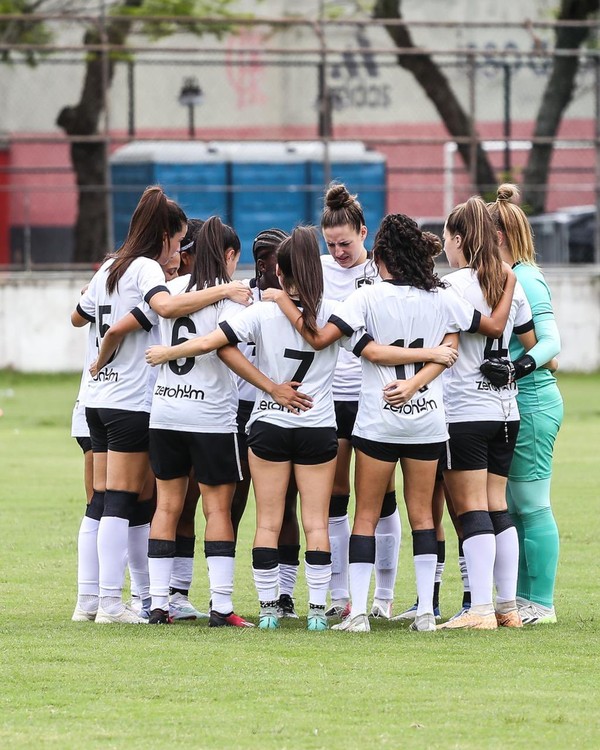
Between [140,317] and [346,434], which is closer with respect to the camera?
[140,317]

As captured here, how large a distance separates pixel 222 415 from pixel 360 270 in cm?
115

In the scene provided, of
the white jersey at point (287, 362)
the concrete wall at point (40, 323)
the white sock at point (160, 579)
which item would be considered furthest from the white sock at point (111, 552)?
the concrete wall at point (40, 323)

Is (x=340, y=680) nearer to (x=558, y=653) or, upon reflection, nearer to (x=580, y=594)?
(x=558, y=653)

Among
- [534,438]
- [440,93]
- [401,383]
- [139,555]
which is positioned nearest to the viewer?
[401,383]

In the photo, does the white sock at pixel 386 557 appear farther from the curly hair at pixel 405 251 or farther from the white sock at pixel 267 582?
the curly hair at pixel 405 251

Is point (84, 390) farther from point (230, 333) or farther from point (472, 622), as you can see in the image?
point (472, 622)

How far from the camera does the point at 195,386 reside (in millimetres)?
6543

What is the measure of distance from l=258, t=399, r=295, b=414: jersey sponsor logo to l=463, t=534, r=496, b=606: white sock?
3.47 ft

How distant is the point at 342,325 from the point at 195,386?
2.48 feet

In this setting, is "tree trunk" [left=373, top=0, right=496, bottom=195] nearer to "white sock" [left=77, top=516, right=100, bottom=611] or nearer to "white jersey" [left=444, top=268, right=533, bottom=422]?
"white jersey" [left=444, top=268, right=533, bottom=422]

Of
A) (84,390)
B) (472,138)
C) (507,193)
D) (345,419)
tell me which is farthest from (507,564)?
(472,138)

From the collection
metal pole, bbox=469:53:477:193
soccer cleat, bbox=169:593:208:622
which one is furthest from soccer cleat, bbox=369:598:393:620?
metal pole, bbox=469:53:477:193

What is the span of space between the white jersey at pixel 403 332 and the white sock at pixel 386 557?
0.87m

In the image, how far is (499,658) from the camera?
19.2ft
